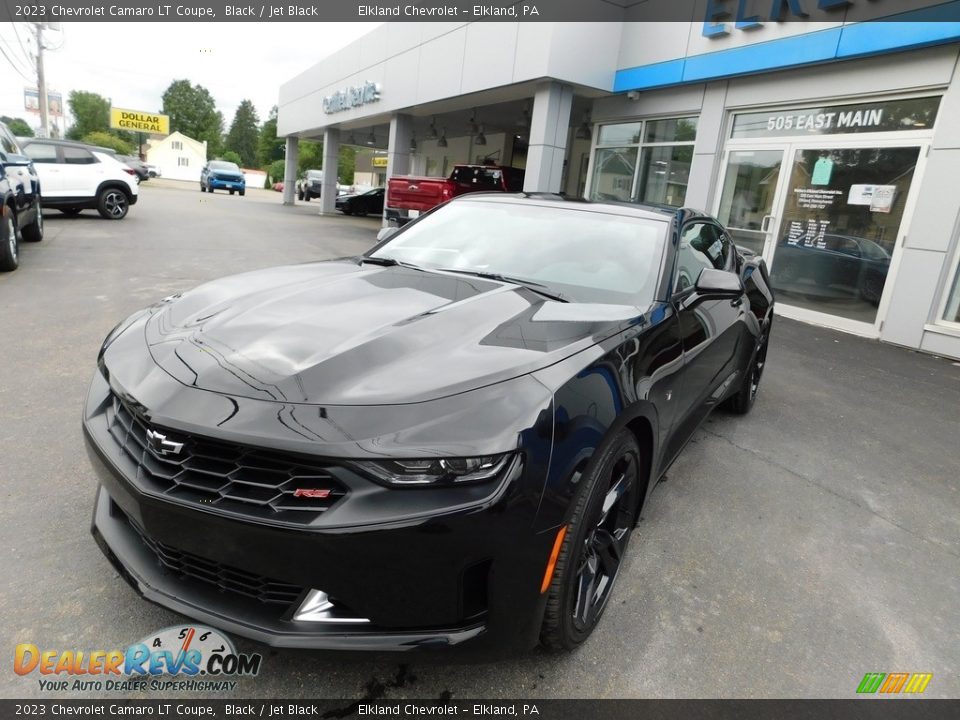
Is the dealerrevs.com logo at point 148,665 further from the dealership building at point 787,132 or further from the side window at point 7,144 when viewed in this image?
the dealership building at point 787,132

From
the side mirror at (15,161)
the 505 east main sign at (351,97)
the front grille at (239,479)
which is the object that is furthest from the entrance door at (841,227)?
the 505 east main sign at (351,97)

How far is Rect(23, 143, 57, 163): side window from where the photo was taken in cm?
1193

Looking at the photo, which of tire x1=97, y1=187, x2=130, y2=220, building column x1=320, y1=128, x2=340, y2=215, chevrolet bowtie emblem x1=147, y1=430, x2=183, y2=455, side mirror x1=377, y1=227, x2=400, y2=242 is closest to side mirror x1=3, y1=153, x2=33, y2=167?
tire x1=97, y1=187, x2=130, y2=220

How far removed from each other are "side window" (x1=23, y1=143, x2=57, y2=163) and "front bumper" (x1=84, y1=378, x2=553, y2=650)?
1337cm

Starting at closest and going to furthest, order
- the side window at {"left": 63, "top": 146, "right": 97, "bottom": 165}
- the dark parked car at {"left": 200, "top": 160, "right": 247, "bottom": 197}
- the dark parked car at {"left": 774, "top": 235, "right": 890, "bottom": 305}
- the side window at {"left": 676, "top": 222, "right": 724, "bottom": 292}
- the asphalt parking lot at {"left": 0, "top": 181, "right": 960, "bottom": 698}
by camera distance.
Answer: the asphalt parking lot at {"left": 0, "top": 181, "right": 960, "bottom": 698}
the side window at {"left": 676, "top": 222, "right": 724, "bottom": 292}
the dark parked car at {"left": 774, "top": 235, "right": 890, "bottom": 305}
the side window at {"left": 63, "top": 146, "right": 97, "bottom": 165}
the dark parked car at {"left": 200, "top": 160, "right": 247, "bottom": 197}

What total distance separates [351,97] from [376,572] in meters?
21.8

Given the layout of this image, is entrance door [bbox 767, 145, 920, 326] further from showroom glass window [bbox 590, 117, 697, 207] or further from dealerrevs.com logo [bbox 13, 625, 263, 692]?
dealerrevs.com logo [bbox 13, 625, 263, 692]

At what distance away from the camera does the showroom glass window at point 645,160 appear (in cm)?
1120

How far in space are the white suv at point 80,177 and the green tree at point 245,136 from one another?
111 m

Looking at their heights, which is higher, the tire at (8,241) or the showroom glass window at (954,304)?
the showroom glass window at (954,304)

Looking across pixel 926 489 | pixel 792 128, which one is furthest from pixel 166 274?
pixel 792 128

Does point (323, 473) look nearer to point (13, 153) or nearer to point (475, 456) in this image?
point (475, 456)

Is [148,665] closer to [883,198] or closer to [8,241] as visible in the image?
[8,241]

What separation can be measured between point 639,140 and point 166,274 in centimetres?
870
